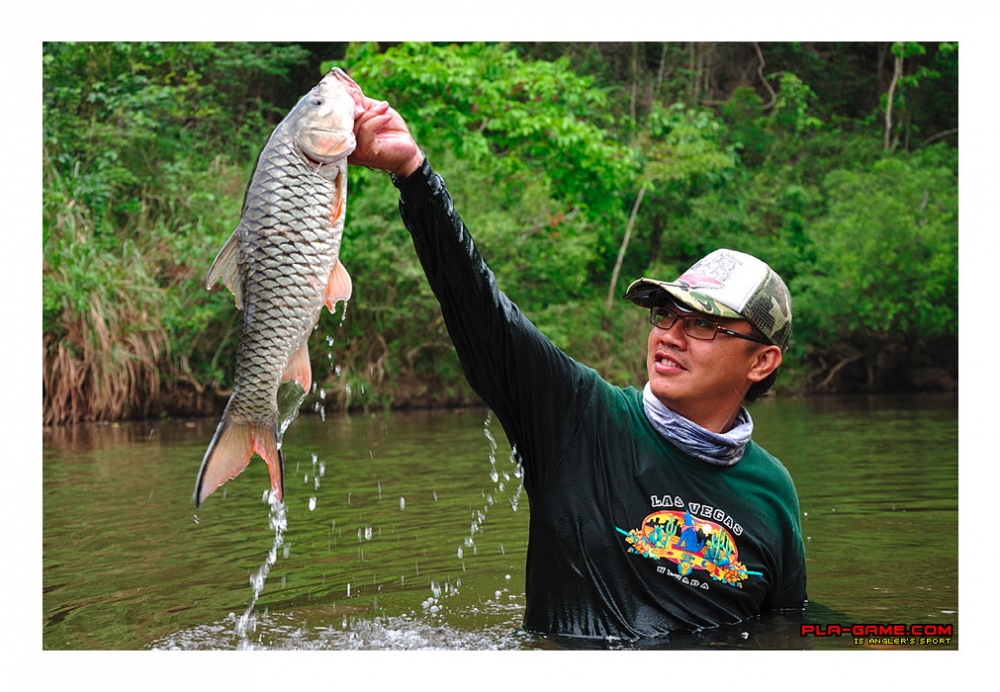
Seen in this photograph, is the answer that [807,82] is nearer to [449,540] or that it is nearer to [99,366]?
[99,366]

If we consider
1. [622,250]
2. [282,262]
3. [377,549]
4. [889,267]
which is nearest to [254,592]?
[377,549]

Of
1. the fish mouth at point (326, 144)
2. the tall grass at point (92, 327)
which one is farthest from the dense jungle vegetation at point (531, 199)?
the fish mouth at point (326, 144)

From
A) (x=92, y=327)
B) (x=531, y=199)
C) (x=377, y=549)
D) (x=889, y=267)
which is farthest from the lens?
(x=889, y=267)

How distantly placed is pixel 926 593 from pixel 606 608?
6.65 ft

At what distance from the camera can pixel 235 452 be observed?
8.41 ft

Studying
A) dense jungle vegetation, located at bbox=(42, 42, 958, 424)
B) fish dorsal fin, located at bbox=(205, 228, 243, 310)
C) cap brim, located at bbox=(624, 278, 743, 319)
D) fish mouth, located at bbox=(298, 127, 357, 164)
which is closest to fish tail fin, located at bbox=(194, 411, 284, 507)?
fish dorsal fin, located at bbox=(205, 228, 243, 310)

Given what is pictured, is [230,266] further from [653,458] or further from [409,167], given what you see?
[653,458]

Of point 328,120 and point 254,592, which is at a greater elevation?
point 328,120

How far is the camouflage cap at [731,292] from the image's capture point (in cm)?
278

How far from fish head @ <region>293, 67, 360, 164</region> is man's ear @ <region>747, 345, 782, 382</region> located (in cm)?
123

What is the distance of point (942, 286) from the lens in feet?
54.5

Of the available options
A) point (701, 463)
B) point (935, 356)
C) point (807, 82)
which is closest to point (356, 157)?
point (701, 463)

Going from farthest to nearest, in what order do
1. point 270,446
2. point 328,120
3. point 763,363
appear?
point 763,363
point 270,446
point 328,120

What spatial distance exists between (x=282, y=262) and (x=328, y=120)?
35 centimetres
